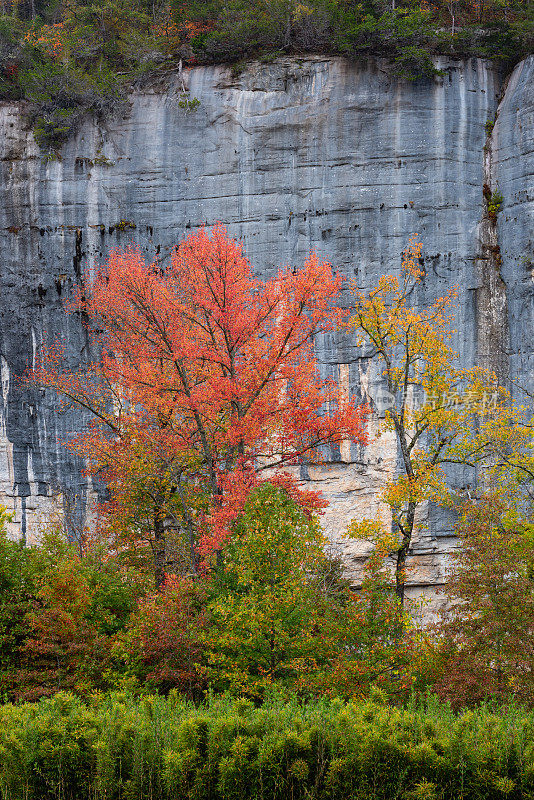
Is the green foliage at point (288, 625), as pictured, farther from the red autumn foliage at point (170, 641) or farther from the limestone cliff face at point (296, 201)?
the limestone cliff face at point (296, 201)

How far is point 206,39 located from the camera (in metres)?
25.7

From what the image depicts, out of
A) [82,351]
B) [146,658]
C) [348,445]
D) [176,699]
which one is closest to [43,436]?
[82,351]

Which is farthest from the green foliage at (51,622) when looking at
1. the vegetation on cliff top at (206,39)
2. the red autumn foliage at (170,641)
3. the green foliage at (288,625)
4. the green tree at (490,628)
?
the vegetation on cliff top at (206,39)

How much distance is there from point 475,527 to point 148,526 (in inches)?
378

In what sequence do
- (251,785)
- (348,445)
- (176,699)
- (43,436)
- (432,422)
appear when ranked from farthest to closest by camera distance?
(43,436) → (348,445) → (432,422) → (176,699) → (251,785)

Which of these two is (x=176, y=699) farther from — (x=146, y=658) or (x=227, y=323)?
(x=227, y=323)

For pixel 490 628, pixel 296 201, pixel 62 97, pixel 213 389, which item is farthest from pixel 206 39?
pixel 490 628

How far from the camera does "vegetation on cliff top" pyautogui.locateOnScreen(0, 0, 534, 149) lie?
2422 cm

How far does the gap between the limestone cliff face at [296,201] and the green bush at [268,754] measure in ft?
45.5

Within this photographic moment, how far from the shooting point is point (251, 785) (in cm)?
1012

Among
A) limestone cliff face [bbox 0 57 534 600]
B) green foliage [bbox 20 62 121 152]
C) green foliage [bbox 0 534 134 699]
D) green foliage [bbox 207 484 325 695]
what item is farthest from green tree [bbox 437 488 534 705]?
green foliage [bbox 20 62 121 152]

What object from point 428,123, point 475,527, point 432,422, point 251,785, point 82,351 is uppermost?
point 428,123

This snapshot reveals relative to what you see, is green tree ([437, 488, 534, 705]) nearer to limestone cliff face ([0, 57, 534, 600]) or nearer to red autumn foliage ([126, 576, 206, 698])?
red autumn foliage ([126, 576, 206, 698])

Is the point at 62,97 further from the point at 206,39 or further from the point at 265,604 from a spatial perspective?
the point at 265,604
